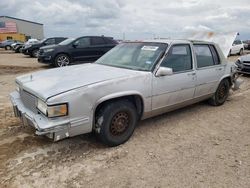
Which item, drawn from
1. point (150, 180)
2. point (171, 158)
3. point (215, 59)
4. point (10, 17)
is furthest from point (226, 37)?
point (10, 17)

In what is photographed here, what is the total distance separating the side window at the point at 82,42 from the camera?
40.5 ft

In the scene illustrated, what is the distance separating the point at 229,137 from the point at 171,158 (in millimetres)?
1336

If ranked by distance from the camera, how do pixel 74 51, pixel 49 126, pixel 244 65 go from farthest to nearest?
pixel 74 51 < pixel 244 65 < pixel 49 126

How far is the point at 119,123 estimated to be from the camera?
374 centimetres

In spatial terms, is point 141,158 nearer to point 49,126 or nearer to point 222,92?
point 49,126

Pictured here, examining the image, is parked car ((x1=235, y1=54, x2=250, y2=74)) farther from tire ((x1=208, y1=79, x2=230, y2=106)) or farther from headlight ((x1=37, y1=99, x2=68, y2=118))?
headlight ((x1=37, y1=99, x2=68, y2=118))

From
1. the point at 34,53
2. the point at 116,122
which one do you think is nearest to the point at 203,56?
the point at 116,122

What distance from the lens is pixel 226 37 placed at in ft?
26.2

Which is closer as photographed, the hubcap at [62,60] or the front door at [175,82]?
the front door at [175,82]

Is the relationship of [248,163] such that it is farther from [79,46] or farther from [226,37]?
[79,46]

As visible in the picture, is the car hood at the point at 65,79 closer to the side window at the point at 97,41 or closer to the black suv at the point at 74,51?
the black suv at the point at 74,51

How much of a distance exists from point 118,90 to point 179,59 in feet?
5.20

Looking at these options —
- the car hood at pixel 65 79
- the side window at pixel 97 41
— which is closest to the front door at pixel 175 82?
the car hood at pixel 65 79

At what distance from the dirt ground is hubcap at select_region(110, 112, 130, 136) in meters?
0.24
